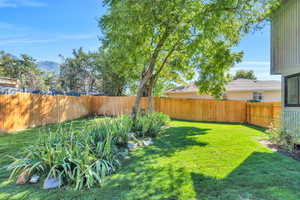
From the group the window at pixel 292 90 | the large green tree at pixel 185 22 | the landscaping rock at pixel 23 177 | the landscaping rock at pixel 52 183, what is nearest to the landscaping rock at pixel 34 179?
the landscaping rock at pixel 23 177

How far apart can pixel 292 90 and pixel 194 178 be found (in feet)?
15.8

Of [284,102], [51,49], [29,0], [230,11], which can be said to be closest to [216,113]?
[284,102]

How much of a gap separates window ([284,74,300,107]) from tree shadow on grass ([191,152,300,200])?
2.52 m

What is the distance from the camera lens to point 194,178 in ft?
9.14

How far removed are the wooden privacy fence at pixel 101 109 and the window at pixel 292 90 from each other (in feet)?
3.07

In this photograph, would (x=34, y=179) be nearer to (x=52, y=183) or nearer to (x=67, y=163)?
(x=52, y=183)

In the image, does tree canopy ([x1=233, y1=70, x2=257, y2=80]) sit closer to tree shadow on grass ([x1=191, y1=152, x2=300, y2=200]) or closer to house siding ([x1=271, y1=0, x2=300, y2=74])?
house siding ([x1=271, y1=0, x2=300, y2=74])

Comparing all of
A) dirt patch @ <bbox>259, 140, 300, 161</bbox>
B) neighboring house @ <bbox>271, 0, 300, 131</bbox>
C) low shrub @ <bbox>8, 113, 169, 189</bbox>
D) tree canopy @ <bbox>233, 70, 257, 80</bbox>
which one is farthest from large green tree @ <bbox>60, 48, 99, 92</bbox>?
tree canopy @ <bbox>233, 70, 257, 80</bbox>

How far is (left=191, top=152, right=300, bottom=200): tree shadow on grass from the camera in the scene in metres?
2.28

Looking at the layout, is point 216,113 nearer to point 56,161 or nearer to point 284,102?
point 284,102

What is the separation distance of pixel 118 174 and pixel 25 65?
23.4 metres

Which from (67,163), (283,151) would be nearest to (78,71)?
(67,163)

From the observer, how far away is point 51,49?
19906mm

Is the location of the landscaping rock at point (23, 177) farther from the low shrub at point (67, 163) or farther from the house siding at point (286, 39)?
the house siding at point (286, 39)
